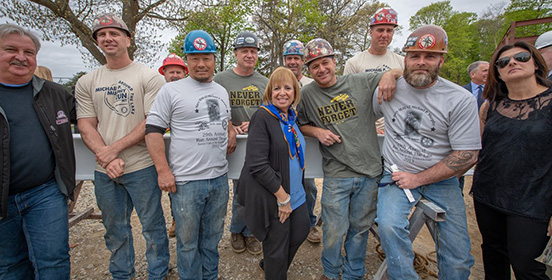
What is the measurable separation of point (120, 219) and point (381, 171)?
8.81ft

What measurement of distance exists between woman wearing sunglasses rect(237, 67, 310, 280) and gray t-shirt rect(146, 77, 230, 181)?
0.44m

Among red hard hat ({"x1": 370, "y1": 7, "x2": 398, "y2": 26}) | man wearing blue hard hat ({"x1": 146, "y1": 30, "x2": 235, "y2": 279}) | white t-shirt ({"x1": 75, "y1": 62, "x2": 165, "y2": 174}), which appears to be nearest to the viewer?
man wearing blue hard hat ({"x1": 146, "y1": 30, "x2": 235, "y2": 279})

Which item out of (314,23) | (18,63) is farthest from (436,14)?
(18,63)

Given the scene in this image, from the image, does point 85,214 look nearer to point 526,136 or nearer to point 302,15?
point 526,136

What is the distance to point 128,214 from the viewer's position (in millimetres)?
2668

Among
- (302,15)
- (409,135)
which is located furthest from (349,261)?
(302,15)

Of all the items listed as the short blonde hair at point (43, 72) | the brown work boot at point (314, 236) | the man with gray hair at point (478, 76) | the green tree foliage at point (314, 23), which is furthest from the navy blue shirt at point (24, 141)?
the green tree foliage at point (314, 23)

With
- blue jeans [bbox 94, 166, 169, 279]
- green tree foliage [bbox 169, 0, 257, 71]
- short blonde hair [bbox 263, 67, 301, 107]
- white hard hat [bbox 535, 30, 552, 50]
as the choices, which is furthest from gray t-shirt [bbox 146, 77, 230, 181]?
green tree foliage [bbox 169, 0, 257, 71]

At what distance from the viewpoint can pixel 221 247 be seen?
369 cm

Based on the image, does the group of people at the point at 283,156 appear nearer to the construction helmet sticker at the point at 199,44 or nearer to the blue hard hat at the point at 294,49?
the construction helmet sticker at the point at 199,44

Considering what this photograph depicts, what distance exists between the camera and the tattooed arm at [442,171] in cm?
217

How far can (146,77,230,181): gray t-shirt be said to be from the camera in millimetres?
2316

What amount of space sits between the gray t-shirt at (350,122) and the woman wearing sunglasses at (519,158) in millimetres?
941

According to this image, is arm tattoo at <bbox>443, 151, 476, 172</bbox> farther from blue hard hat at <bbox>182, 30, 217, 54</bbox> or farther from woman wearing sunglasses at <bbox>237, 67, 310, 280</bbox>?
blue hard hat at <bbox>182, 30, 217, 54</bbox>
